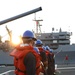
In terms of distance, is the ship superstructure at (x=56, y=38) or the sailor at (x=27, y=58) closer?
the sailor at (x=27, y=58)

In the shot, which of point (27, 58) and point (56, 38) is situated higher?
point (27, 58)

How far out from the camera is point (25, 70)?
5.30 m

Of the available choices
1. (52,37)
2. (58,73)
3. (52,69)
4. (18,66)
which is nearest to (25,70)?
(18,66)

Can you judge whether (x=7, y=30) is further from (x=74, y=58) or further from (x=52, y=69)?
(x=52, y=69)

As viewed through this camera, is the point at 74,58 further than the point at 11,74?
Yes

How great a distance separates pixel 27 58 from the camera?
5238 millimetres

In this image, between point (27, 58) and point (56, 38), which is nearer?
point (27, 58)

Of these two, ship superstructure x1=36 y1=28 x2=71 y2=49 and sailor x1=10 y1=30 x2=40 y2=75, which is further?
ship superstructure x1=36 y1=28 x2=71 y2=49

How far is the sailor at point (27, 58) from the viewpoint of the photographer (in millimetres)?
5172

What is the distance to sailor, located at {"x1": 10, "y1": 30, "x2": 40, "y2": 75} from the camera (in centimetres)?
517

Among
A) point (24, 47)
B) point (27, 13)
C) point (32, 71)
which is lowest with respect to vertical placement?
point (32, 71)

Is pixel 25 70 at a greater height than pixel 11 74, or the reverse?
pixel 25 70

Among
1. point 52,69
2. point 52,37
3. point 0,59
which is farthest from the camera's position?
point 52,37

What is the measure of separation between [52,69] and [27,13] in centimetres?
515
